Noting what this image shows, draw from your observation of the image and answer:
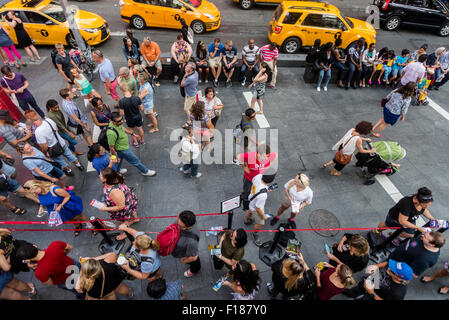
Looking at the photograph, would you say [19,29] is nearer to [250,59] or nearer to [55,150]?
[55,150]

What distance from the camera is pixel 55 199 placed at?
14.3 feet

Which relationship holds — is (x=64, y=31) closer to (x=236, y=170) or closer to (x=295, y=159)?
(x=236, y=170)

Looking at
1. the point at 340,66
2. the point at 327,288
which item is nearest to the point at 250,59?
the point at 340,66

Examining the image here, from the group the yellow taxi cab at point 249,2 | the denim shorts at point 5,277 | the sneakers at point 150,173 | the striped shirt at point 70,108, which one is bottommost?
the sneakers at point 150,173

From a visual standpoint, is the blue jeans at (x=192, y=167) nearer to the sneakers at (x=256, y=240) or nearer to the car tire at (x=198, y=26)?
the sneakers at (x=256, y=240)

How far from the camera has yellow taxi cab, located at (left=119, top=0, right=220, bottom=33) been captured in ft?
38.6

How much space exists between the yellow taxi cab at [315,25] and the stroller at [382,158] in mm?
6871

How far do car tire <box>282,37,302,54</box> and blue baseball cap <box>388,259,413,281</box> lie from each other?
1025 centimetres

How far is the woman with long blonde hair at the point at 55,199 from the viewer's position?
13.7 ft

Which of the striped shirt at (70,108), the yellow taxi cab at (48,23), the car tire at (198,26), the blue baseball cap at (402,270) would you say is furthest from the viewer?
the car tire at (198,26)

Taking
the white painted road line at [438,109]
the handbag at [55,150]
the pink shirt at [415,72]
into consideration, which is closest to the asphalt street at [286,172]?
the white painted road line at [438,109]

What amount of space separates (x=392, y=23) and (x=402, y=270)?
1523cm

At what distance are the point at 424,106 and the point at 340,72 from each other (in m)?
3.18

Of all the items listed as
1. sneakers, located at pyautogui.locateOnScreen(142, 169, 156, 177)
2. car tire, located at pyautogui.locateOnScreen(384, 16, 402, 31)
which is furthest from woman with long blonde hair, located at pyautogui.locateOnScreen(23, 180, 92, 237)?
car tire, located at pyautogui.locateOnScreen(384, 16, 402, 31)
